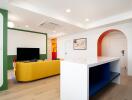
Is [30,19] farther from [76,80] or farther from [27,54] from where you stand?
[76,80]

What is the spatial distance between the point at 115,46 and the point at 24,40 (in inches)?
232

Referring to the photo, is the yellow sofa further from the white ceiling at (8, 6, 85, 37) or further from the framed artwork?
the framed artwork

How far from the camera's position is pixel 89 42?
5844 mm

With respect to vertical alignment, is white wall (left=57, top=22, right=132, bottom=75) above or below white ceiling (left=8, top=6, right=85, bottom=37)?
below

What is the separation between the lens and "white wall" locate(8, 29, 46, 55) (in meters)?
5.50

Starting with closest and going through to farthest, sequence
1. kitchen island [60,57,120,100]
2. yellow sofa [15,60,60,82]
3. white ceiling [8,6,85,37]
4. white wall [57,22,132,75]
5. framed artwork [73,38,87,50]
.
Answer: kitchen island [60,57,120,100] < white ceiling [8,6,85,37] < yellow sofa [15,60,60,82] < white wall [57,22,132,75] < framed artwork [73,38,87,50]

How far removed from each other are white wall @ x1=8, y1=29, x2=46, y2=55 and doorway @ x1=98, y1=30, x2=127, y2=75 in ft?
13.3

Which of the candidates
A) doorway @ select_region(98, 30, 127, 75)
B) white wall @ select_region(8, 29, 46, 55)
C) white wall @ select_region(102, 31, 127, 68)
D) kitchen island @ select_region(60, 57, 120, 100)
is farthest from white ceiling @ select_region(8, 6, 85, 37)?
white wall @ select_region(102, 31, 127, 68)

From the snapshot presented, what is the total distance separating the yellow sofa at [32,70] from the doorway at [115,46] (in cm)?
323

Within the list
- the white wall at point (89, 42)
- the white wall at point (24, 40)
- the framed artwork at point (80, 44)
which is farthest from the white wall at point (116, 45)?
the white wall at point (24, 40)

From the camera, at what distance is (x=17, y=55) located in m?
5.54

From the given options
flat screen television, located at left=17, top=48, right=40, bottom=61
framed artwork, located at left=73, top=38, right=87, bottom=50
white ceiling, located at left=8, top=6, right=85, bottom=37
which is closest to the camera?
white ceiling, located at left=8, top=6, right=85, bottom=37

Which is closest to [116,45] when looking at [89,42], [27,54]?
[89,42]

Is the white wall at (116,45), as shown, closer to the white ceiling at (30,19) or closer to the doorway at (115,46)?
the doorway at (115,46)
